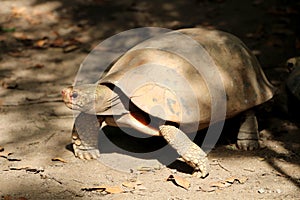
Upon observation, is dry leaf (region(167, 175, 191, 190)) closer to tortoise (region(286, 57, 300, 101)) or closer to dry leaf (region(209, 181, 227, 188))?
dry leaf (region(209, 181, 227, 188))

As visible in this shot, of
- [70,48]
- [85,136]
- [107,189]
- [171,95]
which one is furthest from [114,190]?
[70,48]

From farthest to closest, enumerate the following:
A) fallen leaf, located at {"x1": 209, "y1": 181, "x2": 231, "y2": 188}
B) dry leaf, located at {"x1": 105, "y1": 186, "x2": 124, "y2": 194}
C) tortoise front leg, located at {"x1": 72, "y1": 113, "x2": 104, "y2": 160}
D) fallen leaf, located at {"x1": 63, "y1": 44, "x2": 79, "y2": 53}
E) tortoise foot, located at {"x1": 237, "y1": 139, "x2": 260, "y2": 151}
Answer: fallen leaf, located at {"x1": 63, "y1": 44, "x2": 79, "y2": 53}, tortoise foot, located at {"x1": 237, "y1": 139, "x2": 260, "y2": 151}, tortoise front leg, located at {"x1": 72, "y1": 113, "x2": 104, "y2": 160}, fallen leaf, located at {"x1": 209, "y1": 181, "x2": 231, "y2": 188}, dry leaf, located at {"x1": 105, "y1": 186, "x2": 124, "y2": 194}

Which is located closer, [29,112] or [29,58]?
[29,112]

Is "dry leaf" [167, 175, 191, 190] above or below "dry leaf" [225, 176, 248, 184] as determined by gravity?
below

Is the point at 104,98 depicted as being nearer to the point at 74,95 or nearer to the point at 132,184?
the point at 74,95

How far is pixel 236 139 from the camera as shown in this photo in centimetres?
459

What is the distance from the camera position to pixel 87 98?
13.0ft

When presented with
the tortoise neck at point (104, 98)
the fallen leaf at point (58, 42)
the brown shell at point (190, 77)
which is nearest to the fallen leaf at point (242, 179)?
the brown shell at point (190, 77)

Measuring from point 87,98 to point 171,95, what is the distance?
63 centimetres

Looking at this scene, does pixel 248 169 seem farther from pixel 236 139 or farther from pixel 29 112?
pixel 29 112

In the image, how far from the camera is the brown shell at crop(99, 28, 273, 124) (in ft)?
13.0

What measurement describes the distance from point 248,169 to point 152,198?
34.1 inches

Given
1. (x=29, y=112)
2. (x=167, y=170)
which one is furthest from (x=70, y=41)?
(x=167, y=170)

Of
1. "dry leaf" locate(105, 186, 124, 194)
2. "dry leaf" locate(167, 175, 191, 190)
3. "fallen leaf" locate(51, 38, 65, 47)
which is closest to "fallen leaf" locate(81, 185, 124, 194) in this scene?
"dry leaf" locate(105, 186, 124, 194)
